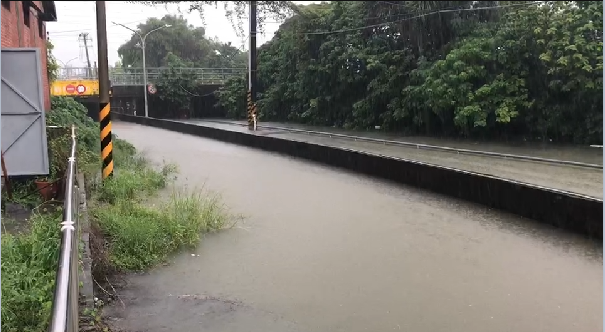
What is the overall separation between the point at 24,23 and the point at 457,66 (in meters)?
15.7

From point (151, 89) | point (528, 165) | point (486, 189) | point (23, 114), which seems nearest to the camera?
point (23, 114)

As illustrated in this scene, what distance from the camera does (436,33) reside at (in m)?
27.6

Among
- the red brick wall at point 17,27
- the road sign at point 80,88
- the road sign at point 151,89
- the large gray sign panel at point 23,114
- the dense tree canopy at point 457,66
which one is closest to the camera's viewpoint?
the large gray sign panel at point 23,114

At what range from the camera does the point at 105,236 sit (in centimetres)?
712

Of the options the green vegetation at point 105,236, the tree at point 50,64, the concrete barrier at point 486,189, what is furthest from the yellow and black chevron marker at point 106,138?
the tree at point 50,64

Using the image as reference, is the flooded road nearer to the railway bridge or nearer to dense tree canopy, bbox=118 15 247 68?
dense tree canopy, bbox=118 15 247 68

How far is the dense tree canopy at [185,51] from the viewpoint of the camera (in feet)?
118

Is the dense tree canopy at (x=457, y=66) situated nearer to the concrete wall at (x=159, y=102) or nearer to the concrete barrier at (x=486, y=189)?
the concrete barrier at (x=486, y=189)

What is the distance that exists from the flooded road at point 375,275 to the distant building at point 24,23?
5.00 metres

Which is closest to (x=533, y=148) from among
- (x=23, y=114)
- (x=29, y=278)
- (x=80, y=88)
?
(x=23, y=114)

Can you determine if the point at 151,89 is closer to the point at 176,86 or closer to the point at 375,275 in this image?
the point at 176,86

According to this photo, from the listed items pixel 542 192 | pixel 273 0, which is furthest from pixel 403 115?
pixel 542 192

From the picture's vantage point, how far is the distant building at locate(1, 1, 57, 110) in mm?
10584

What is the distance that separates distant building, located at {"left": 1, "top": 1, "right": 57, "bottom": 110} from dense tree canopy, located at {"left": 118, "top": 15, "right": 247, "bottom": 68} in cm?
1699
